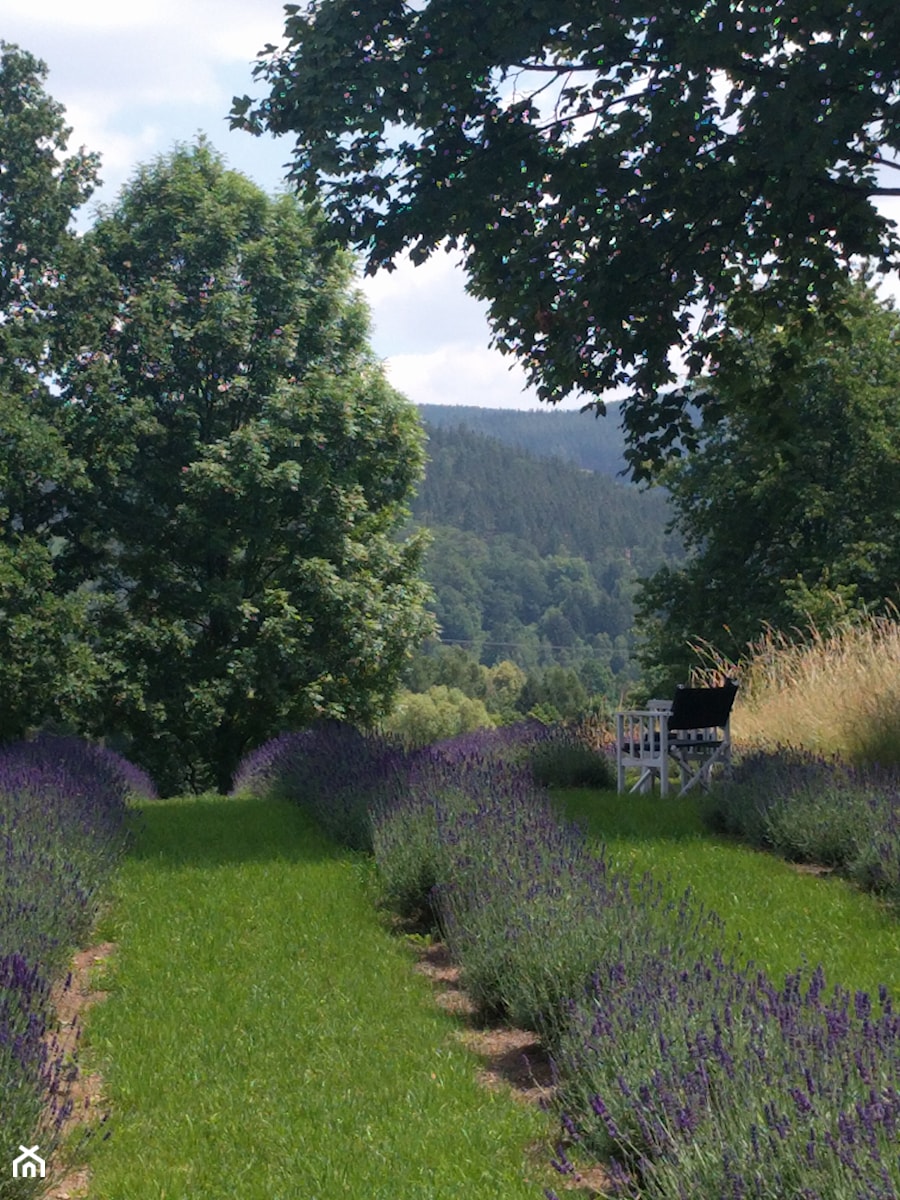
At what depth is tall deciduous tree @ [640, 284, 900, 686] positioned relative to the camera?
28375mm

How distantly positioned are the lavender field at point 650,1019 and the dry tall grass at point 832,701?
12.1 ft

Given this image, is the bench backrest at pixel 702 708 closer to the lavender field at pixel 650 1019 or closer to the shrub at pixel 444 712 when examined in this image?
the lavender field at pixel 650 1019

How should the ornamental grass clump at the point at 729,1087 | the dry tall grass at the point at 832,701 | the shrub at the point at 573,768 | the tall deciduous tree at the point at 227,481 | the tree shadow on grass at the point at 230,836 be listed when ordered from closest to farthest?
the ornamental grass clump at the point at 729,1087 < the tree shadow on grass at the point at 230,836 < the dry tall grass at the point at 832,701 < the shrub at the point at 573,768 < the tall deciduous tree at the point at 227,481

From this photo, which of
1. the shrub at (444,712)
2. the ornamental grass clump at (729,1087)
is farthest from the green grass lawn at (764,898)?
the shrub at (444,712)

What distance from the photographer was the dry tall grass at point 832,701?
38.5 ft

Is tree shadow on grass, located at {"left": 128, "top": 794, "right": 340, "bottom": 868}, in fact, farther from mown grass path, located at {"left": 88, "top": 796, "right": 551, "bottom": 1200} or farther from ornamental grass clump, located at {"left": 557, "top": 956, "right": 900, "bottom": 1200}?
ornamental grass clump, located at {"left": 557, "top": 956, "right": 900, "bottom": 1200}

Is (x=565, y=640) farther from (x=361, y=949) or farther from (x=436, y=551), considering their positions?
(x=361, y=949)

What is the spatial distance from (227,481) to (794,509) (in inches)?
509

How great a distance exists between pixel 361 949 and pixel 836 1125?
3.86 meters

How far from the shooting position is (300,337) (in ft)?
87.1

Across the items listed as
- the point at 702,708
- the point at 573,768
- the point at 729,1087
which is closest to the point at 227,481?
the point at 573,768

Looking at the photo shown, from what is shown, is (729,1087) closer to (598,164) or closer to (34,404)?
(598,164)

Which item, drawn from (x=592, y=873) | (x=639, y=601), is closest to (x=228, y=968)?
(x=592, y=873)

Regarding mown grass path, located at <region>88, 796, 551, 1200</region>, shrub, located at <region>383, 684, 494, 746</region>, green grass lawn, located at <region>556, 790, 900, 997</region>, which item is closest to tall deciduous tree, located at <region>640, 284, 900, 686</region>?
green grass lawn, located at <region>556, 790, 900, 997</region>
